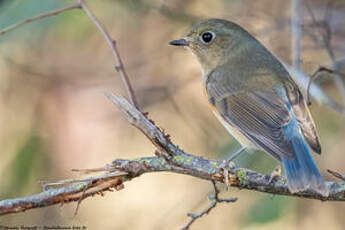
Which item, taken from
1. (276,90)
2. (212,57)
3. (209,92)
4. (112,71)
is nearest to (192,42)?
(212,57)

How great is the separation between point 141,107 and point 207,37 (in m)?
1.29

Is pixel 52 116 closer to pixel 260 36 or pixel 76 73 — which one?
pixel 76 73

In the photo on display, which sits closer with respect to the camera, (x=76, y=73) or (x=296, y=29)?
(x=296, y=29)

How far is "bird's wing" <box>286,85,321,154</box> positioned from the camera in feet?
10.8

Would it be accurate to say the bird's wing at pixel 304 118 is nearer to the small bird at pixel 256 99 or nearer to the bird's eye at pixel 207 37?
the small bird at pixel 256 99

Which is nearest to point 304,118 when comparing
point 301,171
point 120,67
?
point 301,171

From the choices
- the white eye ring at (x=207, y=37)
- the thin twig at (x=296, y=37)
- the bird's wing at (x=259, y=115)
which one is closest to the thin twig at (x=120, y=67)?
the bird's wing at (x=259, y=115)

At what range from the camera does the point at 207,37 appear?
442 centimetres

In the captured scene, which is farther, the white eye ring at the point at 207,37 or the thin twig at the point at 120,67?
the white eye ring at the point at 207,37

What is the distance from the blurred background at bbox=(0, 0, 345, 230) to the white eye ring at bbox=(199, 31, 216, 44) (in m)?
0.88

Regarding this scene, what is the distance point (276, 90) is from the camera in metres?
3.76

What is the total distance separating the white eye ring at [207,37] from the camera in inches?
173

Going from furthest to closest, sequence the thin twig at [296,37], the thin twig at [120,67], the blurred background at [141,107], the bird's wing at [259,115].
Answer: the blurred background at [141,107]
the thin twig at [296,37]
the bird's wing at [259,115]
the thin twig at [120,67]

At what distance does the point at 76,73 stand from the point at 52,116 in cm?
54
